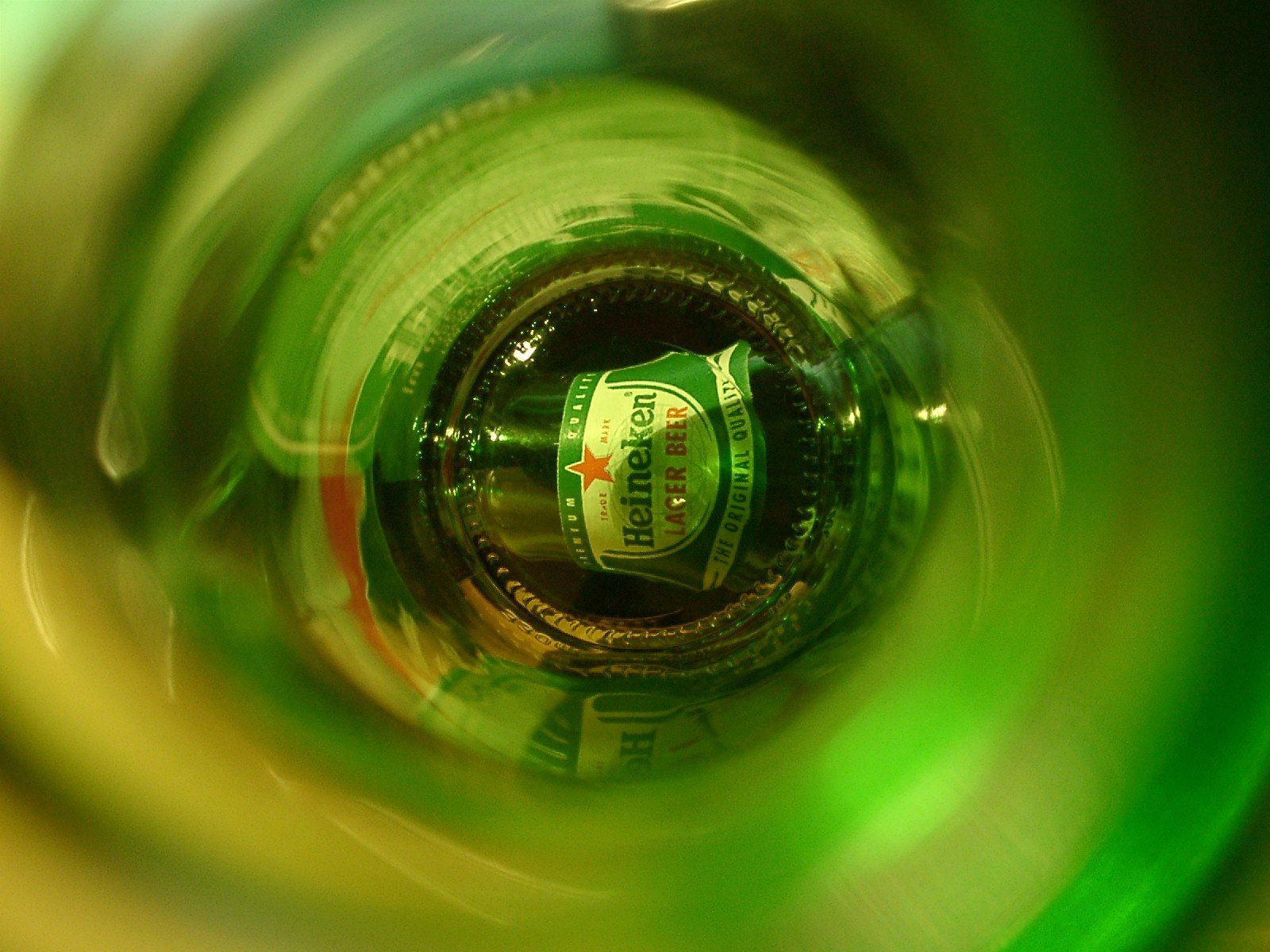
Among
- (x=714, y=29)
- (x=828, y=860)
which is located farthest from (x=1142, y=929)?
(x=714, y=29)

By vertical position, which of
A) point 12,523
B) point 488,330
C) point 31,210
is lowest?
point 12,523

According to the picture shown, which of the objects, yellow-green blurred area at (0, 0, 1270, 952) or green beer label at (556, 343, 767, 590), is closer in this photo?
yellow-green blurred area at (0, 0, 1270, 952)

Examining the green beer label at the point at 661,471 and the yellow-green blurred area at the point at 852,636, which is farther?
the green beer label at the point at 661,471

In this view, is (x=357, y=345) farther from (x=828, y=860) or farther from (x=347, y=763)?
(x=828, y=860)

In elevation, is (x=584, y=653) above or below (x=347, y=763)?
above

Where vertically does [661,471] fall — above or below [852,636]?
above
